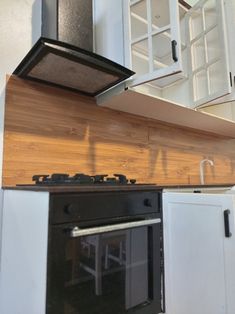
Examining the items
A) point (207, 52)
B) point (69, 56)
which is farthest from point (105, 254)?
point (207, 52)

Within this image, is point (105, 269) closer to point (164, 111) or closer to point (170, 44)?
point (164, 111)

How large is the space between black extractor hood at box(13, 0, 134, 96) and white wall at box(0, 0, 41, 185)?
0.07m

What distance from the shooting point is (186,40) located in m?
1.94

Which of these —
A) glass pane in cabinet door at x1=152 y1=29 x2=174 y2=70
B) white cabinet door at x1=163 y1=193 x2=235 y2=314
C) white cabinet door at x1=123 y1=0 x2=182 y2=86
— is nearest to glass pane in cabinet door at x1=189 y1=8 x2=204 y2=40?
glass pane in cabinet door at x1=152 y1=29 x2=174 y2=70

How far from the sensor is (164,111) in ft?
5.79

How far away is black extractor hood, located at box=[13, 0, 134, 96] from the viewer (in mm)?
1130

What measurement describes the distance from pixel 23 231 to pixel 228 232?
2.78ft

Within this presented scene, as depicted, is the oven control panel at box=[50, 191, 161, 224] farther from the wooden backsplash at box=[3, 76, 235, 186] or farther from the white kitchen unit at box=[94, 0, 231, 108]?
the white kitchen unit at box=[94, 0, 231, 108]

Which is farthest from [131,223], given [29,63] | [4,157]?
[29,63]

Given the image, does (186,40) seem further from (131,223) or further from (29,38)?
(131,223)

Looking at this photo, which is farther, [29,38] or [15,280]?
[29,38]

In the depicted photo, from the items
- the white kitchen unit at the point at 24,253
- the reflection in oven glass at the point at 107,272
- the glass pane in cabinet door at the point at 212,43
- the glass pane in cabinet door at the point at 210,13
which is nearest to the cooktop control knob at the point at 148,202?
the reflection in oven glass at the point at 107,272

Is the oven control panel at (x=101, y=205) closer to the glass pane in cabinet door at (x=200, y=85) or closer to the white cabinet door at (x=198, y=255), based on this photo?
the white cabinet door at (x=198, y=255)

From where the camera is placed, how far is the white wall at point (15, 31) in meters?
1.27
